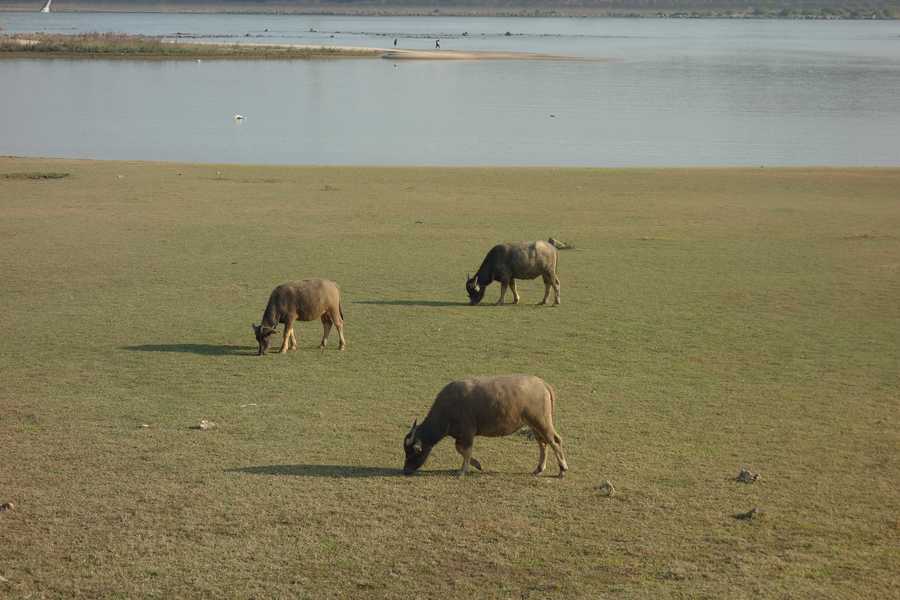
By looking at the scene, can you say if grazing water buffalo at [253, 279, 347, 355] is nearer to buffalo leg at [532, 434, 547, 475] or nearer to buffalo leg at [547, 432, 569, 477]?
buffalo leg at [532, 434, 547, 475]

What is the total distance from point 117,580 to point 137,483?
2.02 meters

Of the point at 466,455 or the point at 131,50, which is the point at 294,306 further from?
the point at 131,50

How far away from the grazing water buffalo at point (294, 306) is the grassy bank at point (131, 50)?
9170 cm

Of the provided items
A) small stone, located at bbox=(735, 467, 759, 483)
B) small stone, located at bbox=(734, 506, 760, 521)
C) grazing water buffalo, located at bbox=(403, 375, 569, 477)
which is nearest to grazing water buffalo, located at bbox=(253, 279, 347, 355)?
grazing water buffalo, located at bbox=(403, 375, 569, 477)

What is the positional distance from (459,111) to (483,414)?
2257 inches

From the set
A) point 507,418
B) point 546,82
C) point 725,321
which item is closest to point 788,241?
point 725,321

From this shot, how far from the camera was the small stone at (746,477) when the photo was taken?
11141 millimetres

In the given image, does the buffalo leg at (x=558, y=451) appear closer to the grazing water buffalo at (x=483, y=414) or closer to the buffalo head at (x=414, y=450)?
the grazing water buffalo at (x=483, y=414)

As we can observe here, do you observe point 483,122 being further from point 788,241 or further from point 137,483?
point 137,483

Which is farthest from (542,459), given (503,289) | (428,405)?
(503,289)

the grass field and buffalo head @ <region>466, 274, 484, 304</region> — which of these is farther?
buffalo head @ <region>466, 274, 484, 304</region>

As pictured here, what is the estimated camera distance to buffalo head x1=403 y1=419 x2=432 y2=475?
1101cm

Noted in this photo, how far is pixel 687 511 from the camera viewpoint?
34.1ft

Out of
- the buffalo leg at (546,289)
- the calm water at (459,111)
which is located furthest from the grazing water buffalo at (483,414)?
the calm water at (459,111)
